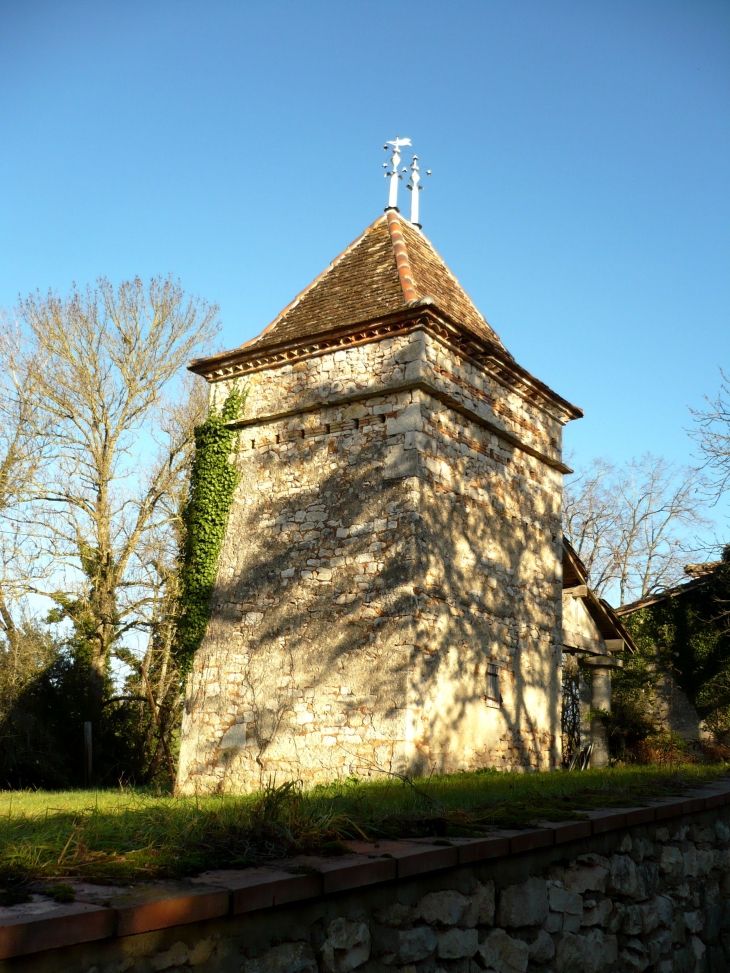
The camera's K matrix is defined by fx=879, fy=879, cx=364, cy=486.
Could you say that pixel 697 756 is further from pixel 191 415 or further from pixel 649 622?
pixel 191 415

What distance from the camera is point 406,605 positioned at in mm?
10266

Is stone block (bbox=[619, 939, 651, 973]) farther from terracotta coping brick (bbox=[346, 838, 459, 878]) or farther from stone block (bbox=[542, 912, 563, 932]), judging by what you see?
terracotta coping brick (bbox=[346, 838, 459, 878])

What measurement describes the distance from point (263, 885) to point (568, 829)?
2.35 metres

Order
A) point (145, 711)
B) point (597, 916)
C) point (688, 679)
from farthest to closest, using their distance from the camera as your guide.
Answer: point (145, 711) → point (688, 679) → point (597, 916)

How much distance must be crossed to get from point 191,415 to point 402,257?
1096cm

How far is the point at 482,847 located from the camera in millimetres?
4180

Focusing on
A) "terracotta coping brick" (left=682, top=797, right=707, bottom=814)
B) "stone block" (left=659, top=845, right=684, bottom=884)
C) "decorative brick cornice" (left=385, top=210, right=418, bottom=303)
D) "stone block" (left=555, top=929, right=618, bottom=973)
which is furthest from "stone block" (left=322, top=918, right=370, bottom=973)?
"decorative brick cornice" (left=385, top=210, right=418, bottom=303)

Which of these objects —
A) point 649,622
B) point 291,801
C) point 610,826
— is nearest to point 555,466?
point 649,622

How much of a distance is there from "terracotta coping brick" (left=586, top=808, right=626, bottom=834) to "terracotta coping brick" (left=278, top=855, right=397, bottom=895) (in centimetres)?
199

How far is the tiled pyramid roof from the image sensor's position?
12203mm

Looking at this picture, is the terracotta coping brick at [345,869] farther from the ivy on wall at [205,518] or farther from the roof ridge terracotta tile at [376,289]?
the ivy on wall at [205,518]

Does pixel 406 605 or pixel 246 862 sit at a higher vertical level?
pixel 406 605

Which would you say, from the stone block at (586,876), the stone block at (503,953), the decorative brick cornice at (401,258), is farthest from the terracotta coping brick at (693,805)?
the decorative brick cornice at (401,258)

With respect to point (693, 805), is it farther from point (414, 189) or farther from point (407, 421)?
point (414, 189)
